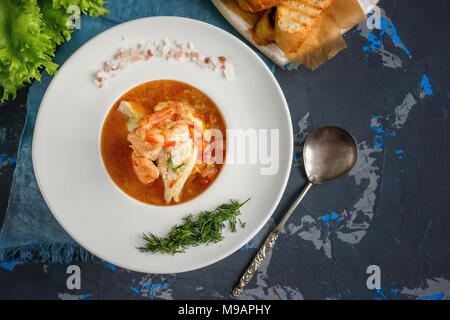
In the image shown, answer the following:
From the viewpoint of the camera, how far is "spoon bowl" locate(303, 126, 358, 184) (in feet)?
8.45

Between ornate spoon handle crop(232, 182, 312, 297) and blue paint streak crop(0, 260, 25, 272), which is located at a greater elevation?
ornate spoon handle crop(232, 182, 312, 297)

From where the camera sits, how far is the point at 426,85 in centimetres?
273

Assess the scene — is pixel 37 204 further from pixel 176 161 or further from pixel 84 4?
pixel 84 4

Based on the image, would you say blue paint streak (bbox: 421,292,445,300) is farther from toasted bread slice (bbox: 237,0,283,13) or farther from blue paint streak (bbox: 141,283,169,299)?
toasted bread slice (bbox: 237,0,283,13)

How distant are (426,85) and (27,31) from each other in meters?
2.81

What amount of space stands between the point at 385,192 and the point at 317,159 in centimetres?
63

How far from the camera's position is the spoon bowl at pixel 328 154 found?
2576 mm

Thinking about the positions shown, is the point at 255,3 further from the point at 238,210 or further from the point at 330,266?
the point at 330,266

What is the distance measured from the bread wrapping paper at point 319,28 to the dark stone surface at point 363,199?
0.12 m

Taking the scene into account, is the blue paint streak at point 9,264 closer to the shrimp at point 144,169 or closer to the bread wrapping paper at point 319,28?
the shrimp at point 144,169

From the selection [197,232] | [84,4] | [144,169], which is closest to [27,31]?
[84,4]

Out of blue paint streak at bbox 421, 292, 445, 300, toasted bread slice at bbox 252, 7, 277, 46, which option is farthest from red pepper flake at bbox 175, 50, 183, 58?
blue paint streak at bbox 421, 292, 445, 300

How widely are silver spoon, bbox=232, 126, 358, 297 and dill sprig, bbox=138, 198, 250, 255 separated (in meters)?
0.45

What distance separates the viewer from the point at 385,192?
2.71 meters
